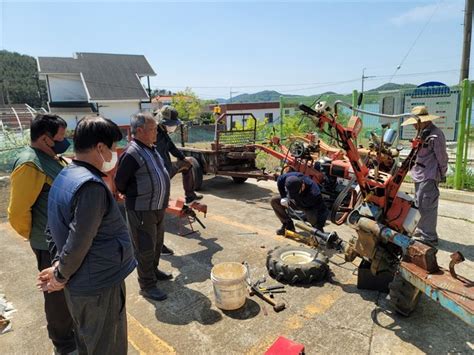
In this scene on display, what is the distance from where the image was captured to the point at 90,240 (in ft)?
6.01

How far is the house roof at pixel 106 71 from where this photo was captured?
1146 inches

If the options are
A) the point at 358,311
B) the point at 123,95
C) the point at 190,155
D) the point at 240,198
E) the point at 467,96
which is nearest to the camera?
the point at 358,311

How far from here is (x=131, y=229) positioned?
3.49 m

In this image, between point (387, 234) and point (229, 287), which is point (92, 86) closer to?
point (229, 287)

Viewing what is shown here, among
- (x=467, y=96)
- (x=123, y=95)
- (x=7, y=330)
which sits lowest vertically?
(x=7, y=330)

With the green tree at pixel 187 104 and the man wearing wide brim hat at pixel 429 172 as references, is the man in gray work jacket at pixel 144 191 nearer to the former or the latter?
the man wearing wide brim hat at pixel 429 172

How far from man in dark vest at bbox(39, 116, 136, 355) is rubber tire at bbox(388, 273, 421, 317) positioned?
7.69 feet

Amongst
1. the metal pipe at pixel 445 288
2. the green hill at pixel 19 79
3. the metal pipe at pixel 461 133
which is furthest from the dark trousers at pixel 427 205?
the green hill at pixel 19 79

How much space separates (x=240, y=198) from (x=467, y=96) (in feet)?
16.8

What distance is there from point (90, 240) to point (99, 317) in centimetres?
49

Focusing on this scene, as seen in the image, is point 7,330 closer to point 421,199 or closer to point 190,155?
point 421,199

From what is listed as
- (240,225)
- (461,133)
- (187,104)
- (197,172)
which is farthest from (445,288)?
(187,104)

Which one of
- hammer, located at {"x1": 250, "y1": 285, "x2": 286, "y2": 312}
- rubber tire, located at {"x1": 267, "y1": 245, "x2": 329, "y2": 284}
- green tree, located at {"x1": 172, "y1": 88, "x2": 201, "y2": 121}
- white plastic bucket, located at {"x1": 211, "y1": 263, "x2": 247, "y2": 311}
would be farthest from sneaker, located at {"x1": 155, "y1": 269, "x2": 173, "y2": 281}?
green tree, located at {"x1": 172, "y1": 88, "x2": 201, "y2": 121}

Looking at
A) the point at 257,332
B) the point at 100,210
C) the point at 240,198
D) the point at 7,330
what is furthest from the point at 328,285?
the point at 240,198
